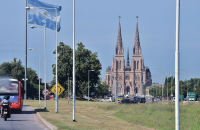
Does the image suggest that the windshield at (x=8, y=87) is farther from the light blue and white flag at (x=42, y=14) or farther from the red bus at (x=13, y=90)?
the light blue and white flag at (x=42, y=14)

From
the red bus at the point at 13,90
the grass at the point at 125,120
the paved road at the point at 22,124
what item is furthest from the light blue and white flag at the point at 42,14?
the paved road at the point at 22,124

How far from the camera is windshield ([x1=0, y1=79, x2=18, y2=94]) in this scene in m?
33.6

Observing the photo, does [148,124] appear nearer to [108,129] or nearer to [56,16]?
[108,129]

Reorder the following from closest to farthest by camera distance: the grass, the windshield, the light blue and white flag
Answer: the grass
the windshield
the light blue and white flag

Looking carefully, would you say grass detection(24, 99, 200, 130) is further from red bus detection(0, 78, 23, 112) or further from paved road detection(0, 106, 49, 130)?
red bus detection(0, 78, 23, 112)

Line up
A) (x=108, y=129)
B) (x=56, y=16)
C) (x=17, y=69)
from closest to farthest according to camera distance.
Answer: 1. (x=108, y=129)
2. (x=56, y=16)
3. (x=17, y=69)

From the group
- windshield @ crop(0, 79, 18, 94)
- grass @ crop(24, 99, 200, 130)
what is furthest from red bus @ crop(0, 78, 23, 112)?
grass @ crop(24, 99, 200, 130)

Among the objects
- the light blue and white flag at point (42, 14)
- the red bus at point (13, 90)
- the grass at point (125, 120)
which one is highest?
the light blue and white flag at point (42, 14)

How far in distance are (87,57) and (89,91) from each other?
7.08 metres

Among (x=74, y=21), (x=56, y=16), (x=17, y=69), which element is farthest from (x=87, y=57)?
(x=74, y=21)

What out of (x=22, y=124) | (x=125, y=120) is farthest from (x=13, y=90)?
(x=22, y=124)

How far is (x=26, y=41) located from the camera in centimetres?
7588

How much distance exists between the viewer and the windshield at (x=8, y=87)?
33584 mm

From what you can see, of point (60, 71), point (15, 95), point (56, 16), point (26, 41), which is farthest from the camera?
point (60, 71)
